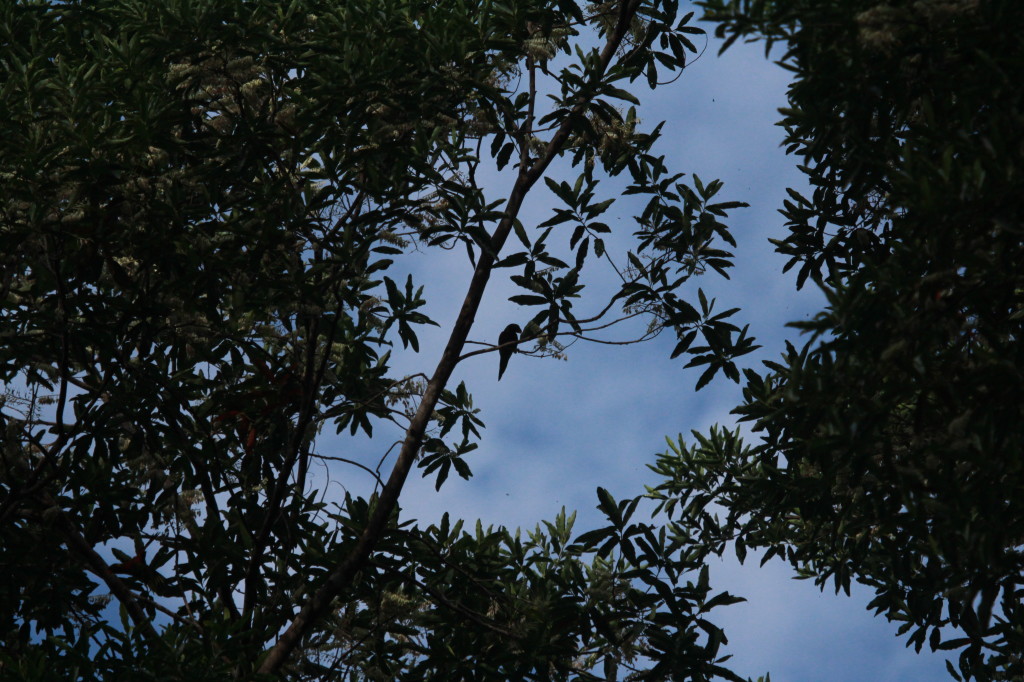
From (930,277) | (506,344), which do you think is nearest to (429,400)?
(506,344)

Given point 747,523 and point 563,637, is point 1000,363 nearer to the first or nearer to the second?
point 563,637

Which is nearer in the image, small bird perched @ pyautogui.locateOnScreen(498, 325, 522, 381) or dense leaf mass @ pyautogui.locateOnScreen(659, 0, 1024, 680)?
dense leaf mass @ pyautogui.locateOnScreen(659, 0, 1024, 680)

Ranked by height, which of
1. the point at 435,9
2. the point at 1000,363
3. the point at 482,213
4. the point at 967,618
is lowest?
the point at 967,618

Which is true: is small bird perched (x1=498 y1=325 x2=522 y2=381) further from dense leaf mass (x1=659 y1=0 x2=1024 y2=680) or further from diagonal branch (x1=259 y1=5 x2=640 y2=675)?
dense leaf mass (x1=659 y1=0 x2=1024 y2=680)

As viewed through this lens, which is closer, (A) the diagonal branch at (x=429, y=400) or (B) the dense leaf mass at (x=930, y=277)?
(B) the dense leaf mass at (x=930, y=277)

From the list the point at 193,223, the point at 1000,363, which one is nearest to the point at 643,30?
the point at 193,223

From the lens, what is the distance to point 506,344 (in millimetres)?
7344

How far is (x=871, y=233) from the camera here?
7250 millimetres

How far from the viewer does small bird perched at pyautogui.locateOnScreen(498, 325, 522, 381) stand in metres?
7.37

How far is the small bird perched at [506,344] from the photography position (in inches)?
290

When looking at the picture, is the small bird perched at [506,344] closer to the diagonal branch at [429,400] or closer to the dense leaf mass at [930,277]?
the diagonal branch at [429,400]

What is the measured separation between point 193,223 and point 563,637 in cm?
383

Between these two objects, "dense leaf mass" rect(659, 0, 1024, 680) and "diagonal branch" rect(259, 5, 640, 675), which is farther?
"diagonal branch" rect(259, 5, 640, 675)

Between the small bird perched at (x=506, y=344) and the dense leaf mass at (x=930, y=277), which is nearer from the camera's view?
the dense leaf mass at (x=930, y=277)
